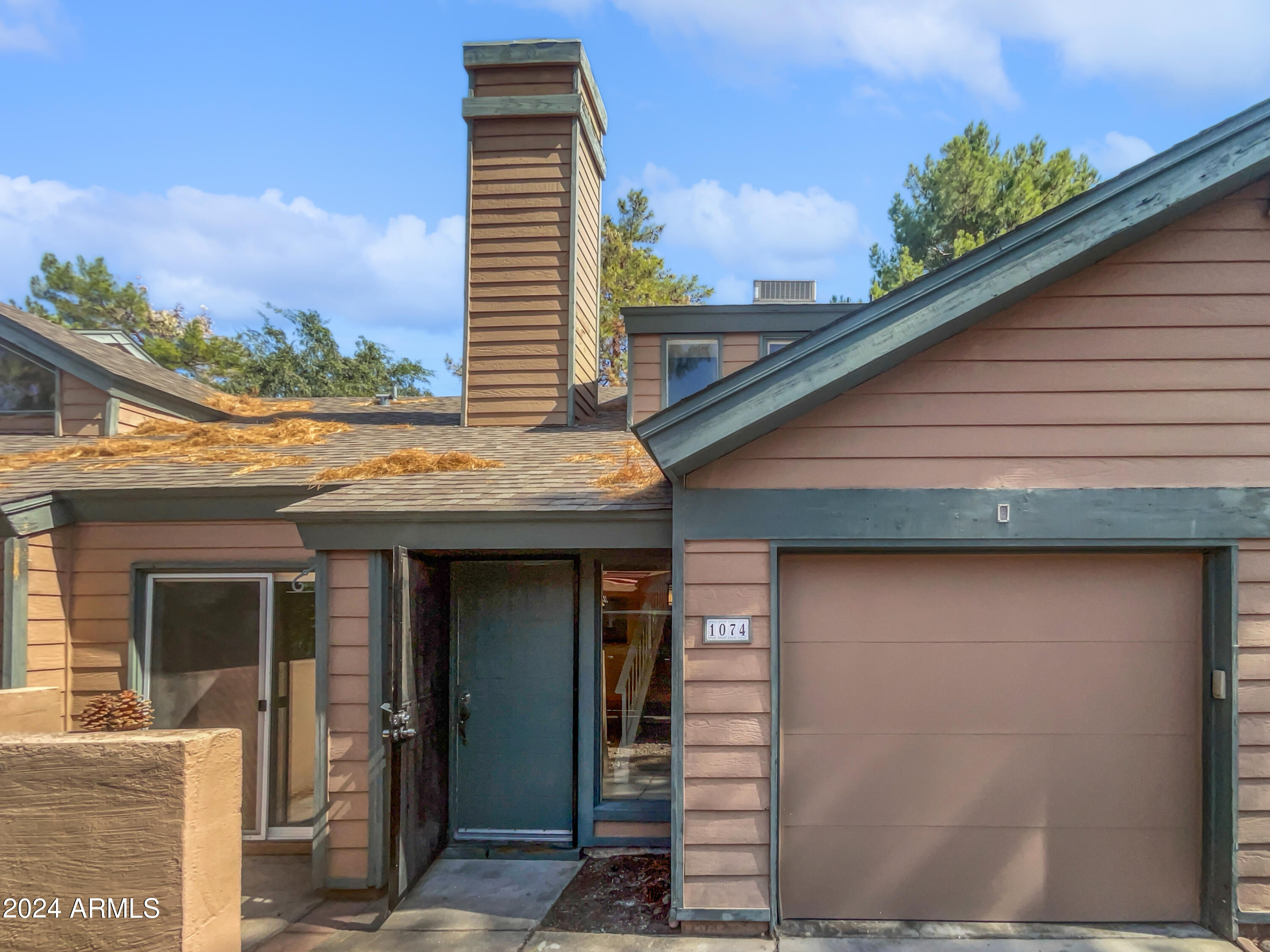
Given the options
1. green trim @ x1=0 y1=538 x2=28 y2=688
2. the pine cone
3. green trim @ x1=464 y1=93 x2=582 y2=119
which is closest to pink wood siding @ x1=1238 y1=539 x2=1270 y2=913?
the pine cone

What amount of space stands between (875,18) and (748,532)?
34.3ft

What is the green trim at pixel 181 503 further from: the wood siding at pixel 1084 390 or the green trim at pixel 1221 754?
the green trim at pixel 1221 754

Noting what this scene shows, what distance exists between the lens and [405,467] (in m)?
6.59

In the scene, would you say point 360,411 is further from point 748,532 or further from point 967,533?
point 967,533

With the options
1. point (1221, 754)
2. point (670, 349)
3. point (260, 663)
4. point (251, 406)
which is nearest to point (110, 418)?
point (251, 406)

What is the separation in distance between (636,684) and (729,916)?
1996 millimetres

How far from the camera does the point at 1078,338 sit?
4.83 meters

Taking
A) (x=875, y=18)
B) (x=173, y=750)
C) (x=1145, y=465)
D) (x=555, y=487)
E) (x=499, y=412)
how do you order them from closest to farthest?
(x=173, y=750) → (x=1145, y=465) → (x=555, y=487) → (x=499, y=412) → (x=875, y=18)

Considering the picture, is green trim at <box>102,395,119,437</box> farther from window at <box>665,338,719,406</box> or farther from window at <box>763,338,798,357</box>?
window at <box>763,338,798,357</box>

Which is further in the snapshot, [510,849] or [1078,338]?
[510,849]

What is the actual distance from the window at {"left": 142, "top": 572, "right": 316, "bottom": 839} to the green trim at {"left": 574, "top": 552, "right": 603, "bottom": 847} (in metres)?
2.11

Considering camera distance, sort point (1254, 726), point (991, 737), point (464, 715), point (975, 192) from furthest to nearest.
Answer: point (975, 192) < point (464, 715) < point (991, 737) < point (1254, 726)

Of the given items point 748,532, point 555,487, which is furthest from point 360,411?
point 748,532

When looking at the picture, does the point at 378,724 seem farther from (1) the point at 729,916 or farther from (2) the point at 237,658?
(1) the point at 729,916
